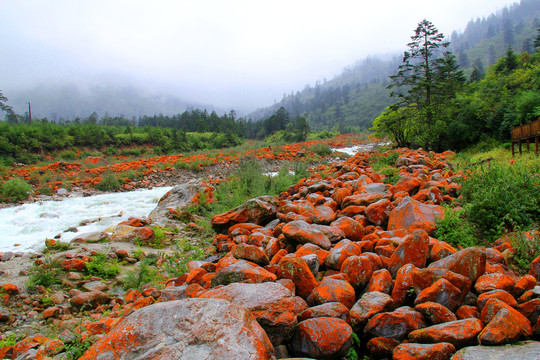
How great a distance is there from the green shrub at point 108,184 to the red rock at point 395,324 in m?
13.2

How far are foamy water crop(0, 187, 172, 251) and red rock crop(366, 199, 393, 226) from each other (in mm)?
6150

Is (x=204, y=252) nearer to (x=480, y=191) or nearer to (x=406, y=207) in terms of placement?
(x=406, y=207)

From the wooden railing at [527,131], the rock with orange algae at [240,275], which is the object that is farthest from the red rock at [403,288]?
the wooden railing at [527,131]

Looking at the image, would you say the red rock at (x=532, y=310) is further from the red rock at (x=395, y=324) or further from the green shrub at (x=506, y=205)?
the green shrub at (x=506, y=205)

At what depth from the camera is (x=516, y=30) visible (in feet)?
384

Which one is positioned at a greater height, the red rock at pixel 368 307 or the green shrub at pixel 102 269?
the red rock at pixel 368 307

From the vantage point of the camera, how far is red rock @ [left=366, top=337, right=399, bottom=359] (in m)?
1.94

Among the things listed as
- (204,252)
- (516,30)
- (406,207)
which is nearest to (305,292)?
(406,207)

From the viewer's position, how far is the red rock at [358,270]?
265 centimetres

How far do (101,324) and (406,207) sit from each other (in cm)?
405

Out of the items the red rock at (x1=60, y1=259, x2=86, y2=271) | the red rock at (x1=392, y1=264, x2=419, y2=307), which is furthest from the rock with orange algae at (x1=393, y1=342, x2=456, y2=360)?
the red rock at (x1=60, y1=259, x2=86, y2=271)

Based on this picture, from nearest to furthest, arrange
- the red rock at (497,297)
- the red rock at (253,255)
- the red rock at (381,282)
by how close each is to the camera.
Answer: the red rock at (497,297)
the red rock at (381,282)
the red rock at (253,255)

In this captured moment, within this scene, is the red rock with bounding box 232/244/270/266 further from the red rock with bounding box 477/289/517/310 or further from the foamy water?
the foamy water

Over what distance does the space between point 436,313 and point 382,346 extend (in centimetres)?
47
